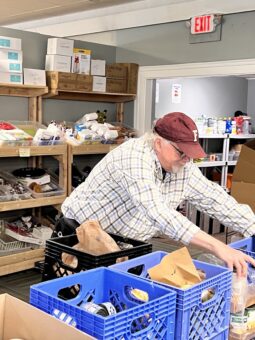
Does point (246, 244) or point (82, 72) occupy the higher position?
point (82, 72)

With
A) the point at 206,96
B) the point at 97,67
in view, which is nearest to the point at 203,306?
the point at 97,67

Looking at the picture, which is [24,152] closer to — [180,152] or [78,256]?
[180,152]

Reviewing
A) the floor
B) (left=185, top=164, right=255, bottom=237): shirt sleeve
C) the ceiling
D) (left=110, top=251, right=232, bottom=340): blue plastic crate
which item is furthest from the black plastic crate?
the ceiling

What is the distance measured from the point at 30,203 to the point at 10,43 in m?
1.46

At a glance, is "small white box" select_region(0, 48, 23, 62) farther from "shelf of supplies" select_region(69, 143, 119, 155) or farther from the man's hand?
the man's hand

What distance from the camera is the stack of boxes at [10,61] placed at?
4.21 metres

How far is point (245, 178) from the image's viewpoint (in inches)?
156

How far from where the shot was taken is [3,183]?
430 cm

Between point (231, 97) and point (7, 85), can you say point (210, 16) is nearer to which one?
point (7, 85)

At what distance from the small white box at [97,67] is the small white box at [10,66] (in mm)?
837

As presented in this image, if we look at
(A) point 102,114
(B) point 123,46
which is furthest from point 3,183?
(B) point 123,46

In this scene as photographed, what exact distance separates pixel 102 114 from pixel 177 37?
1100 mm

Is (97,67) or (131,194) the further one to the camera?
(97,67)

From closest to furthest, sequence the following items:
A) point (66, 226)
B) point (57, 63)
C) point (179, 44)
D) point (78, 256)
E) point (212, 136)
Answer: point (78, 256), point (66, 226), point (57, 63), point (179, 44), point (212, 136)
